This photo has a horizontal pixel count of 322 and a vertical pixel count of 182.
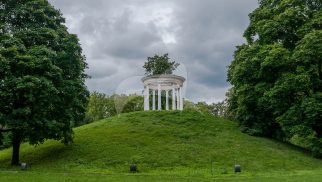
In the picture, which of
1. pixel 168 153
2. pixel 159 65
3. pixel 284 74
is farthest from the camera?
pixel 159 65

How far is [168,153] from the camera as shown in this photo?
33000 mm

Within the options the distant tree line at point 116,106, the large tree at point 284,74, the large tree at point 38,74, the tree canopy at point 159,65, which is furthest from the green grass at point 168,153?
the distant tree line at point 116,106

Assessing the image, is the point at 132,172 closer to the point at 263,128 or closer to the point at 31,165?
the point at 31,165

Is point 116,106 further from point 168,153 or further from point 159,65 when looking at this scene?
point 168,153

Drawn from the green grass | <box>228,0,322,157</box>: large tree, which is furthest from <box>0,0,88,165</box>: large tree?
<box>228,0,322,157</box>: large tree

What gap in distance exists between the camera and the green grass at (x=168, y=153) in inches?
1139

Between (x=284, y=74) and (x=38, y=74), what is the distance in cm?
1951

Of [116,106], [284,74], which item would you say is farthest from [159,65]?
[284,74]

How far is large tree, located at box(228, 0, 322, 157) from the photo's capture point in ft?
108

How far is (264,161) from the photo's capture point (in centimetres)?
3152

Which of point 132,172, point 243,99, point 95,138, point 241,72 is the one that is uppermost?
point 241,72

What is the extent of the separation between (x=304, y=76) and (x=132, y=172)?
1535 cm

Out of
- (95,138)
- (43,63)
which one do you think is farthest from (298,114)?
(43,63)

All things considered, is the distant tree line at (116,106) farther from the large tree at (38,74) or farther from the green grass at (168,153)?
the large tree at (38,74)
